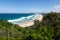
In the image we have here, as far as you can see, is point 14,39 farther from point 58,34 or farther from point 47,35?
point 58,34

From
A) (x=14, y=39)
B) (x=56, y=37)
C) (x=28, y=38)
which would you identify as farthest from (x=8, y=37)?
(x=56, y=37)

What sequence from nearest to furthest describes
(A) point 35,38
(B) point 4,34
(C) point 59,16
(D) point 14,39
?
(A) point 35,38 → (D) point 14,39 → (B) point 4,34 → (C) point 59,16

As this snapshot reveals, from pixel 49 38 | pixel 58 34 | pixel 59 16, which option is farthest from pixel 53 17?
pixel 49 38

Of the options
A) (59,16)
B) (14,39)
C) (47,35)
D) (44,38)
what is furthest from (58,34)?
(59,16)

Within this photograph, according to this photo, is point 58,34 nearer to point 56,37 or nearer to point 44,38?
point 56,37

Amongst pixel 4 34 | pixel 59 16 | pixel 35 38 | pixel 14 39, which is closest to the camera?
pixel 35 38

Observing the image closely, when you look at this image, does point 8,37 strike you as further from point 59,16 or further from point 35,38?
point 59,16

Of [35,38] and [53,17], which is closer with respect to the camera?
[35,38]

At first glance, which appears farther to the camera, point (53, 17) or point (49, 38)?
point (53, 17)
